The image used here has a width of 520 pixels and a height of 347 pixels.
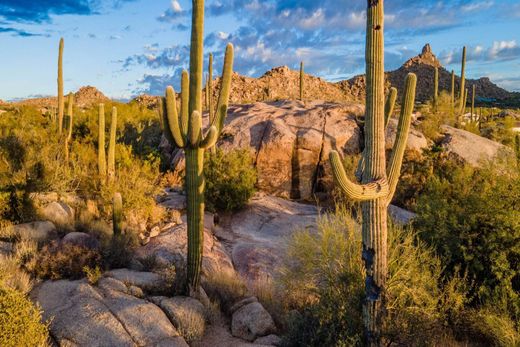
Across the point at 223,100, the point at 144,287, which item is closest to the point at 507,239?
the point at 223,100

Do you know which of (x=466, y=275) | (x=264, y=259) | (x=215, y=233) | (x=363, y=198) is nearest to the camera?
(x=363, y=198)

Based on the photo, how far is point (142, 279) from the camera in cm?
Answer: 775

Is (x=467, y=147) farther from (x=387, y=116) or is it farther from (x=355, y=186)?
(x=355, y=186)

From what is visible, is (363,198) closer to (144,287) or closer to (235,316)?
(235,316)

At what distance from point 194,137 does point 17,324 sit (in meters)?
3.68

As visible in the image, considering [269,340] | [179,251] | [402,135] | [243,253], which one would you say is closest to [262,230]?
[243,253]

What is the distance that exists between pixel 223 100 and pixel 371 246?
3855mm

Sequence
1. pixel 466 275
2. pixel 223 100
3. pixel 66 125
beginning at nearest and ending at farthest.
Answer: pixel 466 275
pixel 223 100
pixel 66 125

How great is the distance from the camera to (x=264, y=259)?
10.1 m

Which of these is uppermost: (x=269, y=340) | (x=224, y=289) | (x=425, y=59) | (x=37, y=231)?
(x=425, y=59)

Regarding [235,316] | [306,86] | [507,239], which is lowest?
[235,316]

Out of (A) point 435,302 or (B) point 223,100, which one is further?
(B) point 223,100

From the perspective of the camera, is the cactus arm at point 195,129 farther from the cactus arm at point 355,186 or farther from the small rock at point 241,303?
the small rock at point 241,303

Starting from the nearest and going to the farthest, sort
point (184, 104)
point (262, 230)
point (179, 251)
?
point (184, 104)
point (179, 251)
point (262, 230)
